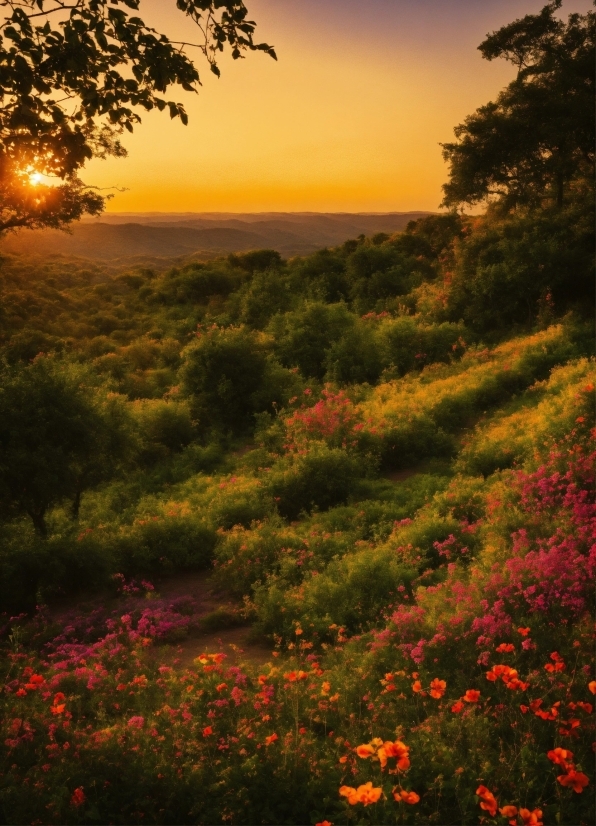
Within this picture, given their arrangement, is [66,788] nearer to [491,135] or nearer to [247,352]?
[247,352]

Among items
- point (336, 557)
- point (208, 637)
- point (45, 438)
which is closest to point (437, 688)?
point (208, 637)

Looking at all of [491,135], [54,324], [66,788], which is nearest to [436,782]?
[66,788]

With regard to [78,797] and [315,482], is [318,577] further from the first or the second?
[78,797]

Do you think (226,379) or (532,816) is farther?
(226,379)

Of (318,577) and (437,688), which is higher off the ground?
(437,688)

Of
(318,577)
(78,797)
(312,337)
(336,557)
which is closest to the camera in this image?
(78,797)

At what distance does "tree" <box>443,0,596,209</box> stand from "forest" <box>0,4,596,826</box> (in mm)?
168

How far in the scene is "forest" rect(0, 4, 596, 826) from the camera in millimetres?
4102

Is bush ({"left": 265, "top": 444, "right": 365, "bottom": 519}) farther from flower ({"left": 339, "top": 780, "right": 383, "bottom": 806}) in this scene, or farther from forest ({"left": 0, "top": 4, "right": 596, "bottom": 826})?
flower ({"left": 339, "top": 780, "right": 383, "bottom": 806})

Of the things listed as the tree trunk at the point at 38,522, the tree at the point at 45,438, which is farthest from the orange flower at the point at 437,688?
the tree trunk at the point at 38,522

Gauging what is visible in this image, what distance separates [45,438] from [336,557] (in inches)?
240

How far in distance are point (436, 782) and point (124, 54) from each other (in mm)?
6074

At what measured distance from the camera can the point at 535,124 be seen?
25812 mm

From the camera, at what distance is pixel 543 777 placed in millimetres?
3916
